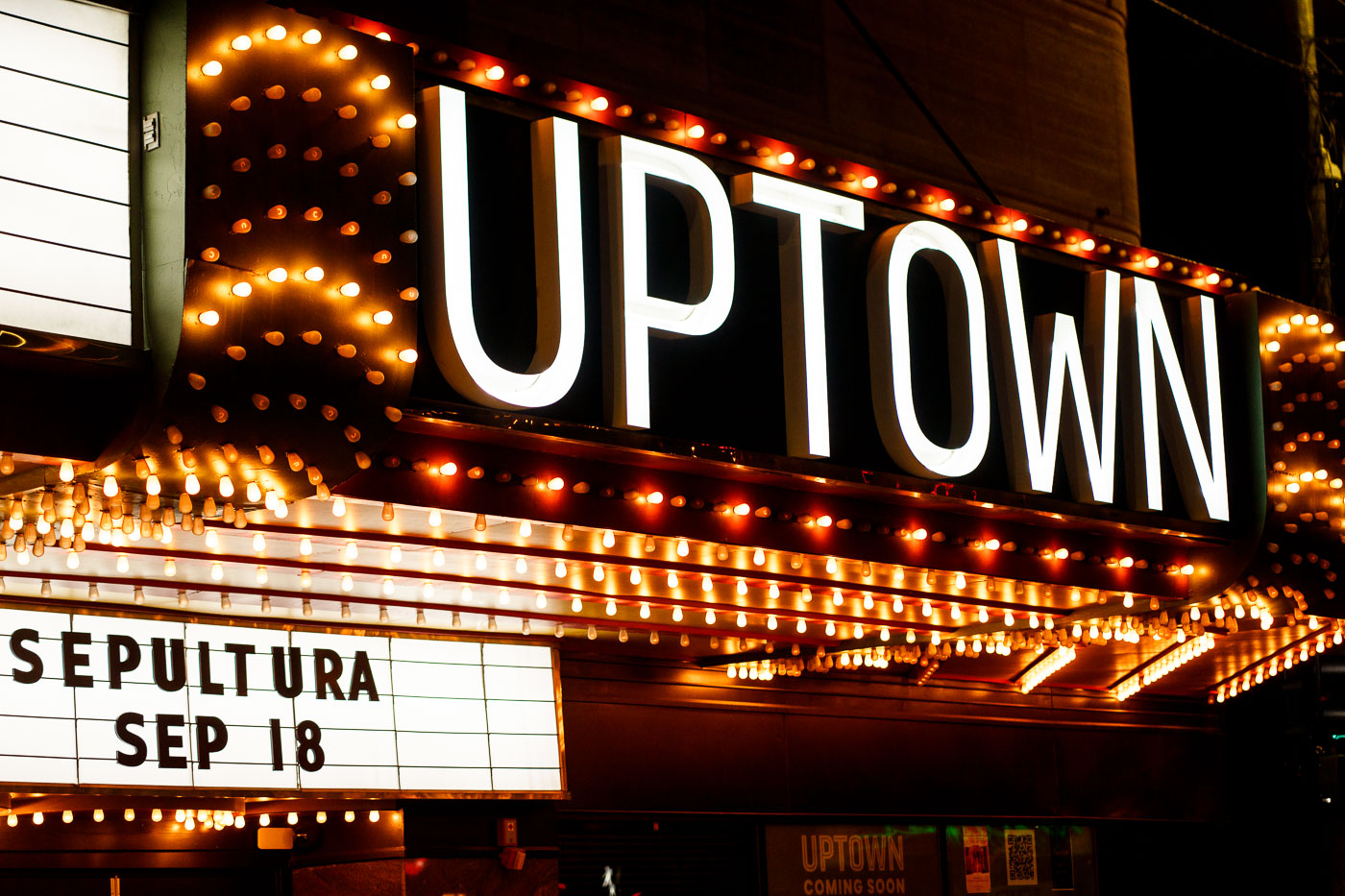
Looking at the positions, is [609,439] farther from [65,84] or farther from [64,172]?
[65,84]

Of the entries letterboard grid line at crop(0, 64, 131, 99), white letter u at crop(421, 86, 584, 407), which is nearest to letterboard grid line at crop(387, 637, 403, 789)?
white letter u at crop(421, 86, 584, 407)

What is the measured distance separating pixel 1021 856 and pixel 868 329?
709cm

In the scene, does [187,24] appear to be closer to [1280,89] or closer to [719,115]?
[719,115]

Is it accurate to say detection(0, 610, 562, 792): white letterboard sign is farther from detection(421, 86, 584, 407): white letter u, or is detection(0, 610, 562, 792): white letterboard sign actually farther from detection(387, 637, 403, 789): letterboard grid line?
detection(421, 86, 584, 407): white letter u

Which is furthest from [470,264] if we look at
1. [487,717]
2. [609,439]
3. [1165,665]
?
[1165,665]

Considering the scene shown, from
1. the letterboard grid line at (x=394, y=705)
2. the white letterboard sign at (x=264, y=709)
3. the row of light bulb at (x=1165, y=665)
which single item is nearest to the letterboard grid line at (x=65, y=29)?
the white letterboard sign at (x=264, y=709)

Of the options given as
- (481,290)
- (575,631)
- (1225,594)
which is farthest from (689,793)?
(481,290)

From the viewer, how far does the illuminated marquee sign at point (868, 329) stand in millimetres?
8141

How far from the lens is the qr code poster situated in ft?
50.8

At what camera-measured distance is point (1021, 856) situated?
15.6 metres

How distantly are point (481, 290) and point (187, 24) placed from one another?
1896 mm

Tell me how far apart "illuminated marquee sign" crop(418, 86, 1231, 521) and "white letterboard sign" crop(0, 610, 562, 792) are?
3.53m

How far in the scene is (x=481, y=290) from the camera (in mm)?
8242

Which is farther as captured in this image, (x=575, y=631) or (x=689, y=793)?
(x=689, y=793)
